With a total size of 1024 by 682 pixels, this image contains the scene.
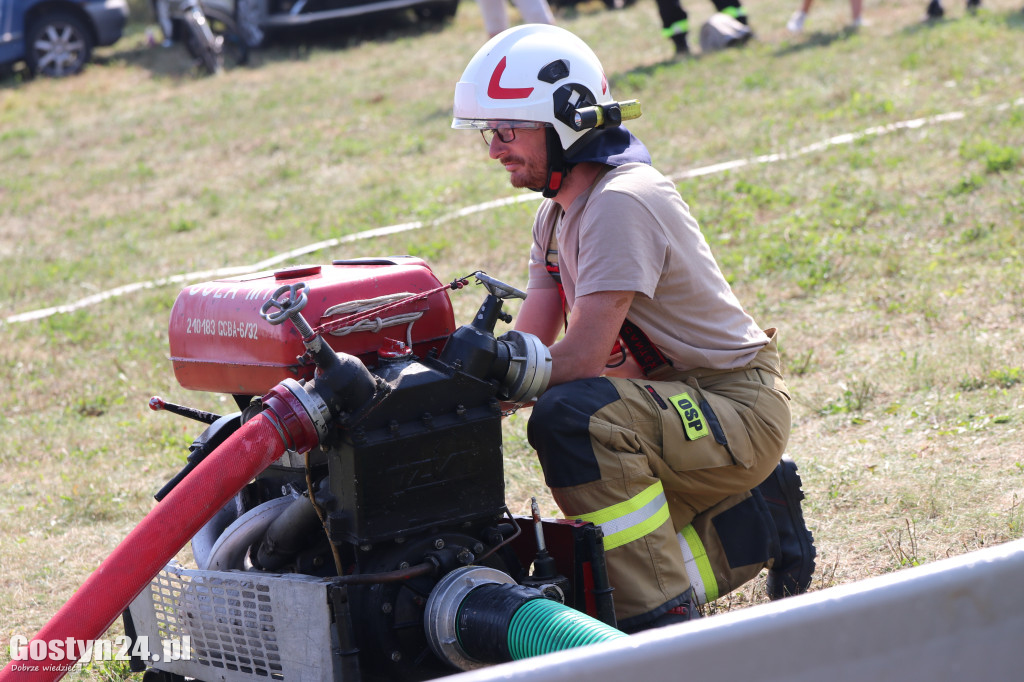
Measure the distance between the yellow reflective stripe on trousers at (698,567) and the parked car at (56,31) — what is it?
13637 mm

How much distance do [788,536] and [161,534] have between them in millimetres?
1909

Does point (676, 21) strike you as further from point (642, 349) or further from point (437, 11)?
point (642, 349)

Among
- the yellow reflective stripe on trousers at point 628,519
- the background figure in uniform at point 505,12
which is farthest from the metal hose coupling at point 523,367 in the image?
the background figure in uniform at point 505,12

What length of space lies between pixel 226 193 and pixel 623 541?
761 cm

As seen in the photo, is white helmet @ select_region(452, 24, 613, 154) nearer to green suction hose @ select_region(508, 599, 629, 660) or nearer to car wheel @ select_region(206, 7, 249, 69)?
green suction hose @ select_region(508, 599, 629, 660)

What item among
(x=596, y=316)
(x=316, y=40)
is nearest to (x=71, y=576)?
(x=596, y=316)

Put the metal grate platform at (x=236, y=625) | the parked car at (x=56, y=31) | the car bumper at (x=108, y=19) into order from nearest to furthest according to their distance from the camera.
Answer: the metal grate platform at (x=236, y=625) → the parked car at (x=56, y=31) → the car bumper at (x=108, y=19)

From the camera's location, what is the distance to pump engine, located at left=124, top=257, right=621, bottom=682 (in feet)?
7.97

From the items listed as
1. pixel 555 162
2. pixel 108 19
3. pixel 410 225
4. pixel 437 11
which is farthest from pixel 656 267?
pixel 108 19

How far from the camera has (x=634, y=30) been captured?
13.7 meters

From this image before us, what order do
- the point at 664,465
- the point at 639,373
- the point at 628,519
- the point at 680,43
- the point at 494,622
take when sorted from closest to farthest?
the point at 494,622 → the point at 628,519 → the point at 664,465 → the point at 639,373 → the point at 680,43

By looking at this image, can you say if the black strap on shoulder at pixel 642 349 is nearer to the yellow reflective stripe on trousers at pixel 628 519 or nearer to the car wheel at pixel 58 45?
the yellow reflective stripe on trousers at pixel 628 519

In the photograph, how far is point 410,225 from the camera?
7.90m

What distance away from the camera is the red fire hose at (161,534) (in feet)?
7.17
